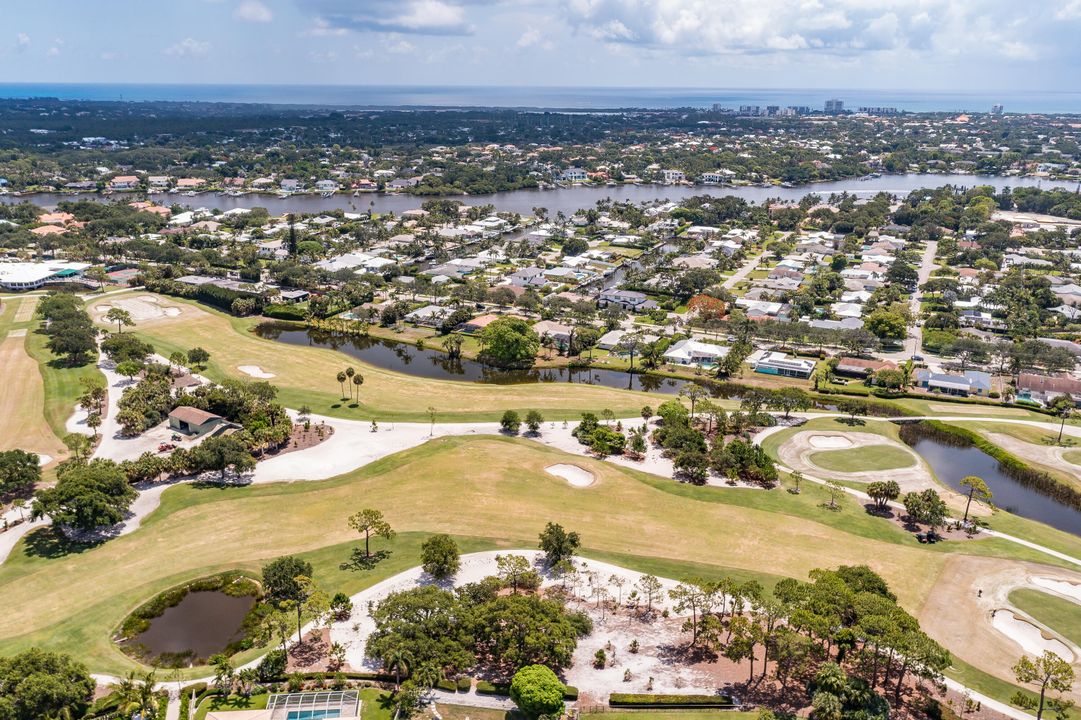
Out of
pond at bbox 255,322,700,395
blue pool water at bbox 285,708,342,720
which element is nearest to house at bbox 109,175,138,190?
pond at bbox 255,322,700,395

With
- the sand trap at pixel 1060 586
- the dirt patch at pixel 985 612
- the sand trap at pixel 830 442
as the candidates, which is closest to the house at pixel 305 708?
the dirt patch at pixel 985 612

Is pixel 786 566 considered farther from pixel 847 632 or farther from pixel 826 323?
pixel 826 323

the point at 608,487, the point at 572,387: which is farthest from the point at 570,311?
the point at 608,487

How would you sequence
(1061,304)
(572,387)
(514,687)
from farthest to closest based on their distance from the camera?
(1061,304)
(572,387)
(514,687)

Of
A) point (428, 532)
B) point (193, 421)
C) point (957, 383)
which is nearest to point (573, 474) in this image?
point (428, 532)

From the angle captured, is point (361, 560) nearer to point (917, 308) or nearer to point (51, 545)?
point (51, 545)

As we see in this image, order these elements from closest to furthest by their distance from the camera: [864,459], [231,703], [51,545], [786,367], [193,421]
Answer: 1. [231,703]
2. [51,545]
3. [864,459]
4. [193,421]
5. [786,367]
